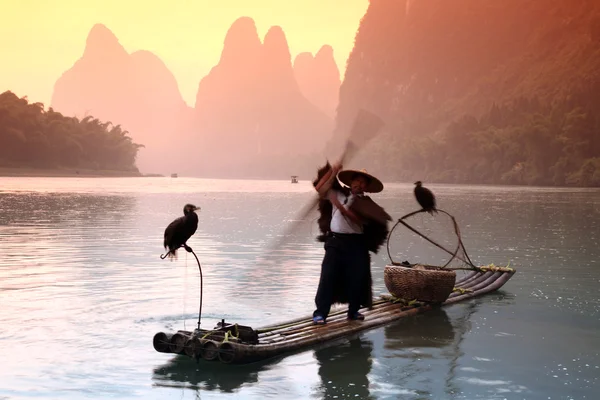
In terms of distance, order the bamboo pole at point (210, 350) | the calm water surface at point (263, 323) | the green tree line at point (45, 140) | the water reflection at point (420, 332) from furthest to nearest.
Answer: the green tree line at point (45, 140) < the water reflection at point (420, 332) < the bamboo pole at point (210, 350) < the calm water surface at point (263, 323)

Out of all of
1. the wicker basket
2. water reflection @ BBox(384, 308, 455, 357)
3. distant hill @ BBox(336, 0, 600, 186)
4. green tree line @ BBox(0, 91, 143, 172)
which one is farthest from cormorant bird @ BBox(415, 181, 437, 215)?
green tree line @ BBox(0, 91, 143, 172)

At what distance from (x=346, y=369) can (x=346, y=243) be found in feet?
5.34

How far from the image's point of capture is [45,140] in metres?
98.4

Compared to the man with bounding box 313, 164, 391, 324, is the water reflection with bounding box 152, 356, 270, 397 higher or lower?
lower

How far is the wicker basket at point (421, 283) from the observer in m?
9.97

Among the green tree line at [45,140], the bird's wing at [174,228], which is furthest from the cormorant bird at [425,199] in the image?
the green tree line at [45,140]

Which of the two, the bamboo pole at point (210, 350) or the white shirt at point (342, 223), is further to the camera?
the white shirt at point (342, 223)

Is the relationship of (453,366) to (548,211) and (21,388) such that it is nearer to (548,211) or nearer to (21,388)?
(21,388)

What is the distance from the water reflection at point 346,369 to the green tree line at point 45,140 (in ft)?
294

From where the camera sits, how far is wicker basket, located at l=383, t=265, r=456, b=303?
9969mm

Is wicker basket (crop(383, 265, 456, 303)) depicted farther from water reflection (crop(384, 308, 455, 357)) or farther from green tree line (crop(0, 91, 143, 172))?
green tree line (crop(0, 91, 143, 172))

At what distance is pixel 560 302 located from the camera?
11266 mm

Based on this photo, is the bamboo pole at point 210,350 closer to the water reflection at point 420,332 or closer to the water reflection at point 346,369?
the water reflection at point 346,369

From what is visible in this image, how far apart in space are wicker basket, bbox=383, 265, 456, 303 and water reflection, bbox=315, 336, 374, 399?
68.1 inches
